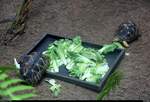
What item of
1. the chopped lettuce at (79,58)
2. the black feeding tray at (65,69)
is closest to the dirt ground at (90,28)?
the black feeding tray at (65,69)

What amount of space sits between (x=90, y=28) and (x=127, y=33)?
0.63 m

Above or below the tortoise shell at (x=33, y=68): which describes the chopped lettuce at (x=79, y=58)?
below

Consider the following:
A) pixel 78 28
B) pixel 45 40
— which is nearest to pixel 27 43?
pixel 45 40

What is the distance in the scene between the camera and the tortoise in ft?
16.7

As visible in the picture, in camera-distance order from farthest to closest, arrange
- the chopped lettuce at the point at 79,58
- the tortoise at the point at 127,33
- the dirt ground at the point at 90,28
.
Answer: the tortoise at the point at 127,33, the chopped lettuce at the point at 79,58, the dirt ground at the point at 90,28

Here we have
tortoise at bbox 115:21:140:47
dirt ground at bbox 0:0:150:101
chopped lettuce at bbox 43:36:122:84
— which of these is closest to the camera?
dirt ground at bbox 0:0:150:101

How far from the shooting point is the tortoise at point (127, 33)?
508cm

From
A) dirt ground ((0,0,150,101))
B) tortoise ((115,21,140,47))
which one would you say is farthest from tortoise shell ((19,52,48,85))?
tortoise ((115,21,140,47))

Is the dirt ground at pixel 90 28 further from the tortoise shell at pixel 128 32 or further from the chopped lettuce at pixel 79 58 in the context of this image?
the chopped lettuce at pixel 79 58

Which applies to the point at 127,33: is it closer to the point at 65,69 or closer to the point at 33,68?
the point at 65,69

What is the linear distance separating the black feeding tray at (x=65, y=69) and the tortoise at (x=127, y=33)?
0.93 feet

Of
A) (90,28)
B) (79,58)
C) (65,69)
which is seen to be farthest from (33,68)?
A: (90,28)

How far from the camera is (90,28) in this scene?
18.0 feet

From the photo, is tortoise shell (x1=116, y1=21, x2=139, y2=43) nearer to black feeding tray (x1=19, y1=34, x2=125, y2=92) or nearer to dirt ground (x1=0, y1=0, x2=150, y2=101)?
dirt ground (x1=0, y1=0, x2=150, y2=101)
